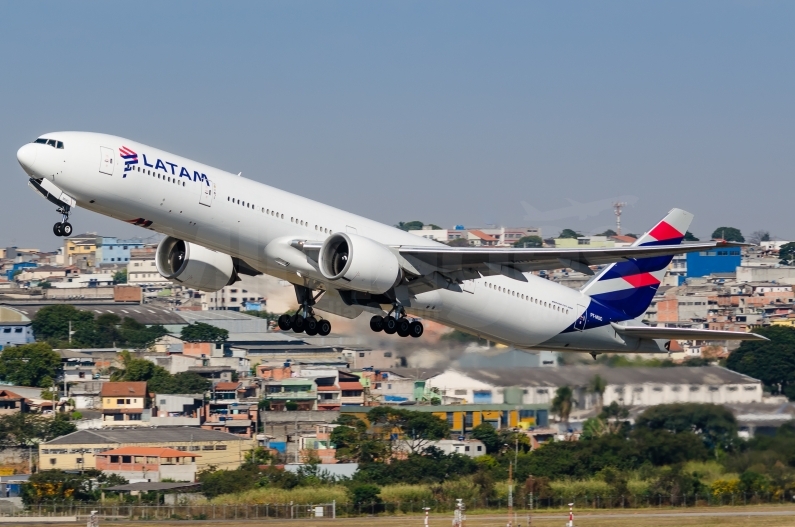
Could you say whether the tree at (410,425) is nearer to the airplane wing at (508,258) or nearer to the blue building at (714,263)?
the airplane wing at (508,258)

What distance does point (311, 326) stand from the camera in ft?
114

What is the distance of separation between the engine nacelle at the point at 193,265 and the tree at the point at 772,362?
694 inches

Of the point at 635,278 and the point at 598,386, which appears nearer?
the point at 635,278

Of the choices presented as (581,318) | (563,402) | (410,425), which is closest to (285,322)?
(581,318)

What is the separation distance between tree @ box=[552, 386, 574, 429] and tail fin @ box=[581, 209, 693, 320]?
386 cm

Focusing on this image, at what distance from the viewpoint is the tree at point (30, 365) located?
88000 mm

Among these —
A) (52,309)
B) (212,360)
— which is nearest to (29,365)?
(212,360)

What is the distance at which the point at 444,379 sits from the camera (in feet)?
144

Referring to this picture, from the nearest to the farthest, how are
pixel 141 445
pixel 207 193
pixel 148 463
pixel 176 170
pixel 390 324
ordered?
1. pixel 176 170
2. pixel 207 193
3. pixel 390 324
4. pixel 148 463
5. pixel 141 445

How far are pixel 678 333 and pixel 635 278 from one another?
3.66m

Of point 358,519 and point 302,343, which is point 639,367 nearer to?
point 358,519

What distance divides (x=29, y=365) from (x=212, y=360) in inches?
657

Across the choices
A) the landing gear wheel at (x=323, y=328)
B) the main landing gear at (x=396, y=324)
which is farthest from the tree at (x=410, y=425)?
the main landing gear at (x=396, y=324)

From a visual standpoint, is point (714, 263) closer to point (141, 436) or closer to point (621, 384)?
point (141, 436)
